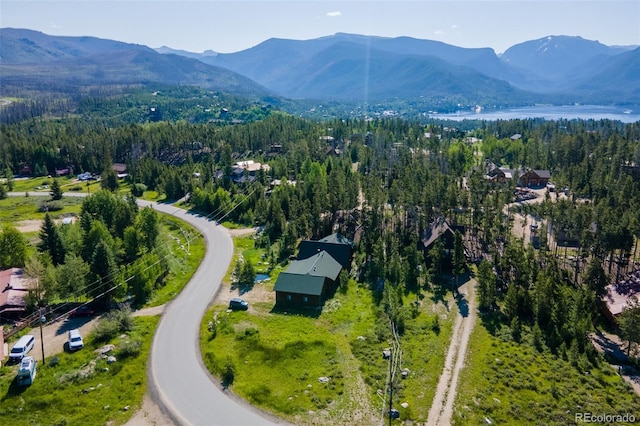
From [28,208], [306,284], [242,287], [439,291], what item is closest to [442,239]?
[439,291]

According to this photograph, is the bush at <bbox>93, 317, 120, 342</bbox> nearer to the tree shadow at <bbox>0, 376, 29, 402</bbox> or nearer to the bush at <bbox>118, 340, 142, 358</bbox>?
the bush at <bbox>118, 340, 142, 358</bbox>

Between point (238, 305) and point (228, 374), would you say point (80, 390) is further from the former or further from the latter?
point (238, 305)

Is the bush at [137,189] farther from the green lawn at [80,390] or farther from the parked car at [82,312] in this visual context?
the green lawn at [80,390]

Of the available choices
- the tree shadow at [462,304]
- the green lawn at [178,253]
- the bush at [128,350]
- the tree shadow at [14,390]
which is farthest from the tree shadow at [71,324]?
the tree shadow at [462,304]

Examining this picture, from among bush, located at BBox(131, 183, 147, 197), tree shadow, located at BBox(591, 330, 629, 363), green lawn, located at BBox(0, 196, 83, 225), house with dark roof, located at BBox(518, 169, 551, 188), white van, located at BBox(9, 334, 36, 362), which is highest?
house with dark roof, located at BBox(518, 169, 551, 188)

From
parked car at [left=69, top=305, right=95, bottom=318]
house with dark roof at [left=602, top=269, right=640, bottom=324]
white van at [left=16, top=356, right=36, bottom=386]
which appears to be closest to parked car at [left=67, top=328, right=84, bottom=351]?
white van at [left=16, top=356, right=36, bottom=386]
